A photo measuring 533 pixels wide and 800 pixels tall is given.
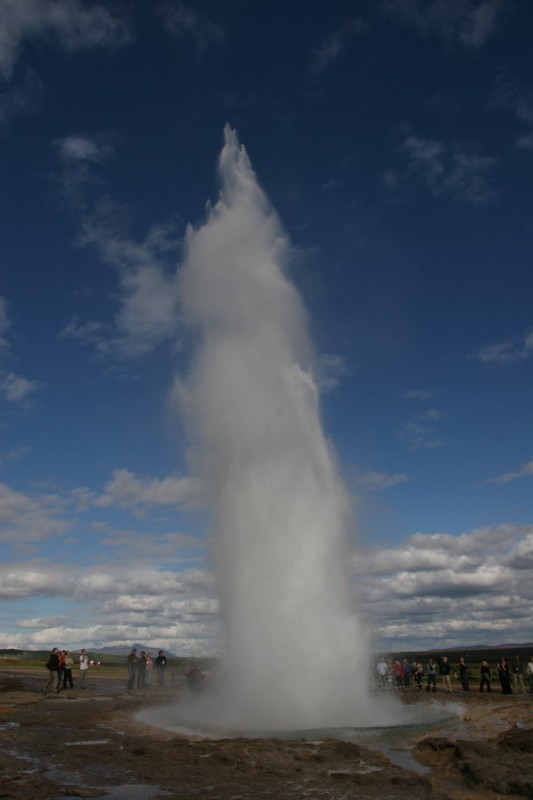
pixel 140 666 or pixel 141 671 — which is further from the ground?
pixel 140 666

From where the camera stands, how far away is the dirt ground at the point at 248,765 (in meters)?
9.41

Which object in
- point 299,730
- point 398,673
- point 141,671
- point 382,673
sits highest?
point 141,671

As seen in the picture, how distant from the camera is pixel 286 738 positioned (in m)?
15.0

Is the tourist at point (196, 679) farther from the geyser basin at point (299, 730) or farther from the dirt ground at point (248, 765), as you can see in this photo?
the dirt ground at point (248, 765)

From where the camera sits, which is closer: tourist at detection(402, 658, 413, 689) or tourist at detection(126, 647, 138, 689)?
tourist at detection(126, 647, 138, 689)

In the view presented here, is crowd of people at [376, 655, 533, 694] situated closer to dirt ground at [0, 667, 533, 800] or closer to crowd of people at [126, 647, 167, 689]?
crowd of people at [126, 647, 167, 689]

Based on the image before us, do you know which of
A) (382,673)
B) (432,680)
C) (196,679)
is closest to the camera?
(196,679)

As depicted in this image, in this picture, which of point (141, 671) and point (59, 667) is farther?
point (141, 671)

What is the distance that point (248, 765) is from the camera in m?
11.4

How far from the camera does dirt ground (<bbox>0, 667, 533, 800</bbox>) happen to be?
941 cm

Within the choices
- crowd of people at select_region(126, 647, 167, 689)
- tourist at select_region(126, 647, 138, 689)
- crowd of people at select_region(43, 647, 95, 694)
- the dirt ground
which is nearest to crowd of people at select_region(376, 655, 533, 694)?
crowd of people at select_region(126, 647, 167, 689)

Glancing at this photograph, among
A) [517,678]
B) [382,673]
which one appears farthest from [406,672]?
[517,678]

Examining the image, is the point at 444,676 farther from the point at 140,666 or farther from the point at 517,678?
the point at 140,666

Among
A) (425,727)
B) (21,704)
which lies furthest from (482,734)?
(21,704)
